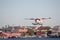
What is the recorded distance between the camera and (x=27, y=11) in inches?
105

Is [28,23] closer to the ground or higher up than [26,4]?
closer to the ground

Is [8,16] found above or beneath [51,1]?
beneath

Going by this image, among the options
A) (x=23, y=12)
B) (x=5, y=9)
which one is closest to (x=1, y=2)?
(x=5, y=9)

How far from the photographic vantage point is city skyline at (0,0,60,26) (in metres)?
2.64

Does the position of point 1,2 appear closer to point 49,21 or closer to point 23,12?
point 23,12

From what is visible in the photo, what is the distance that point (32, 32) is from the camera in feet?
8.64

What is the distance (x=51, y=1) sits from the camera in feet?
8.79

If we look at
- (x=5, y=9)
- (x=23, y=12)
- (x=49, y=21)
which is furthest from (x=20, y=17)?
(x=49, y=21)

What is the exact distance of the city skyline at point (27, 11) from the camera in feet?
8.67

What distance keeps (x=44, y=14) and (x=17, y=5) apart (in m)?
0.46

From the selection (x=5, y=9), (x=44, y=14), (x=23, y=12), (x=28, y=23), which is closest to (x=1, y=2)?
(x=5, y=9)

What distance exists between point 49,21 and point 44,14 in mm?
138

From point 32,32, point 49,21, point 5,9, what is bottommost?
point 32,32

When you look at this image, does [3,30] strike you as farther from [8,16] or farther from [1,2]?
[1,2]
